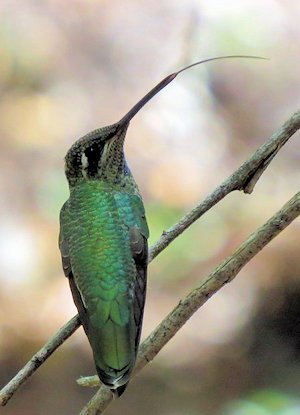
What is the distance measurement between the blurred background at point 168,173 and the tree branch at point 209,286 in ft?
6.36

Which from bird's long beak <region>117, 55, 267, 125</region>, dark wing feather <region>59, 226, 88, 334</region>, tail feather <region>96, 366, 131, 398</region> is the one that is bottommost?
tail feather <region>96, 366, 131, 398</region>

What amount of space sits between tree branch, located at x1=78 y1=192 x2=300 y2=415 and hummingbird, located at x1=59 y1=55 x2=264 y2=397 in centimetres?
8

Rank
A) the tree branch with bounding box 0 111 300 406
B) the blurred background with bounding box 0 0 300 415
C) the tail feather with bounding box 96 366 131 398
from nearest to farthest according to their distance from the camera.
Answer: the tail feather with bounding box 96 366 131 398, the tree branch with bounding box 0 111 300 406, the blurred background with bounding box 0 0 300 415

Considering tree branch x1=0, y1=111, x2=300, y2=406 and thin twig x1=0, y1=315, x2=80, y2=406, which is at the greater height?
tree branch x1=0, y1=111, x2=300, y2=406

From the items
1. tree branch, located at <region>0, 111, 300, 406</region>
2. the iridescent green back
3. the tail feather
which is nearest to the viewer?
the tail feather

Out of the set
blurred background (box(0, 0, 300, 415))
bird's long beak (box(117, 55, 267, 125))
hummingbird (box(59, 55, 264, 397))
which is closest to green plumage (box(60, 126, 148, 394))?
hummingbird (box(59, 55, 264, 397))

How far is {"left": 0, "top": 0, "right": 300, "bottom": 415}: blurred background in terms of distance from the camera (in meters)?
4.19

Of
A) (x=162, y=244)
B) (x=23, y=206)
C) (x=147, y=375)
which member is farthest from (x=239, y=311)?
(x=162, y=244)

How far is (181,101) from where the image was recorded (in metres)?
4.88

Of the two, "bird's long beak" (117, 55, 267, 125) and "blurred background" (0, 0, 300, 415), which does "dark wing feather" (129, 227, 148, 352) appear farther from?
"blurred background" (0, 0, 300, 415)

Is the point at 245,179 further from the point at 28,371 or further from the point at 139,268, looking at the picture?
the point at 28,371

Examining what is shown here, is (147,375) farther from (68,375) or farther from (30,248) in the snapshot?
(30,248)

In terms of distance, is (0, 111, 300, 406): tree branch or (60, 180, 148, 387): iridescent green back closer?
(60, 180, 148, 387): iridescent green back

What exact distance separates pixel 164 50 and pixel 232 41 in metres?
0.43
